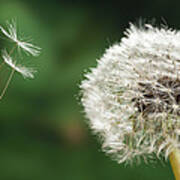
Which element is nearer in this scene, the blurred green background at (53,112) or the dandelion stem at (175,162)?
the dandelion stem at (175,162)

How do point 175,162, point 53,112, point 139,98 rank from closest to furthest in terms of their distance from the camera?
1. point 175,162
2. point 139,98
3. point 53,112

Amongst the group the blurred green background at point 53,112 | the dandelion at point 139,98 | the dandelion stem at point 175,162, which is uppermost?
the blurred green background at point 53,112

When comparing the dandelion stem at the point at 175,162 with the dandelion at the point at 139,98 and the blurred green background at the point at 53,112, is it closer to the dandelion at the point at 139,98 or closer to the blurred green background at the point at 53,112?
the dandelion at the point at 139,98

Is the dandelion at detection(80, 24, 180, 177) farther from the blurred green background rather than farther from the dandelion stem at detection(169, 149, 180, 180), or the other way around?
the blurred green background

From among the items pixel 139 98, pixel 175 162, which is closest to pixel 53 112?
pixel 139 98

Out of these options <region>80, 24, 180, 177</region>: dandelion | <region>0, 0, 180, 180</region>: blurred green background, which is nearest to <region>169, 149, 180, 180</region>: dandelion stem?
<region>80, 24, 180, 177</region>: dandelion

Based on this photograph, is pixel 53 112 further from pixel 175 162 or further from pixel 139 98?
pixel 175 162

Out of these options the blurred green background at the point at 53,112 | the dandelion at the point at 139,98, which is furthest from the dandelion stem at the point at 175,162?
the blurred green background at the point at 53,112
